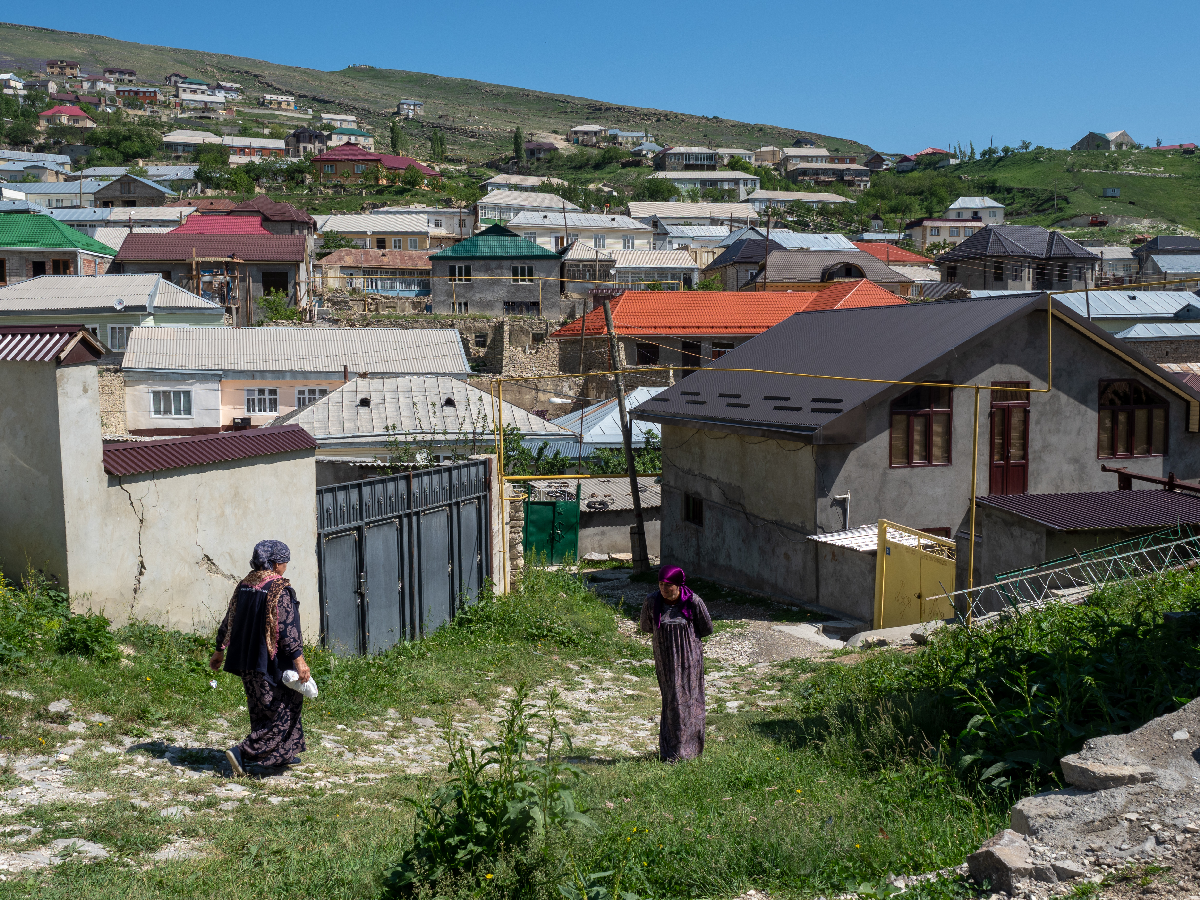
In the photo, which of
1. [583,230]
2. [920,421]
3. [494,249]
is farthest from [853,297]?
[583,230]

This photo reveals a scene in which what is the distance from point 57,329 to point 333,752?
156 inches

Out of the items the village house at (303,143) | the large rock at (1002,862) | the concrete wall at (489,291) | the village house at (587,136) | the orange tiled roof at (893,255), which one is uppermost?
the village house at (587,136)

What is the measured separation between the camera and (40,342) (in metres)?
7.96

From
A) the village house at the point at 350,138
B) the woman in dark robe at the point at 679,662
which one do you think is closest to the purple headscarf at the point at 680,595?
the woman in dark robe at the point at 679,662

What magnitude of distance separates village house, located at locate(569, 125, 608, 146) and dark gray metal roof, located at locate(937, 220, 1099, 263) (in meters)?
95.3

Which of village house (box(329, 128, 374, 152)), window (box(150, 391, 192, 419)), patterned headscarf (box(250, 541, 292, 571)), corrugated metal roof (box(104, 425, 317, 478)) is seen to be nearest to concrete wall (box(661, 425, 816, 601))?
corrugated metal roof (box(104, 425, 317, 478))

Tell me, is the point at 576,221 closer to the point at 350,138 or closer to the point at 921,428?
the point at 921,428

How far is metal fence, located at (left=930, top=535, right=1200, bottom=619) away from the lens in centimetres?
1109

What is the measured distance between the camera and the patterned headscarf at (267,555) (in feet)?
21.9

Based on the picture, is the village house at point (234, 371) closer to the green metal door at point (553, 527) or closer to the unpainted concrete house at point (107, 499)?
the green metal door at point (553, 527)

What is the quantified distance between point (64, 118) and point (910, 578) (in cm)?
13269

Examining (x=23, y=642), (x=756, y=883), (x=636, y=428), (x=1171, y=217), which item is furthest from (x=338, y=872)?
(x=1171, y=217)

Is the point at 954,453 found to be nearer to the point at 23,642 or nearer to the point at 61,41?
the point at 23,642

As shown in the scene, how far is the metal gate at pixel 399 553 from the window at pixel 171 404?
22.4 metres
